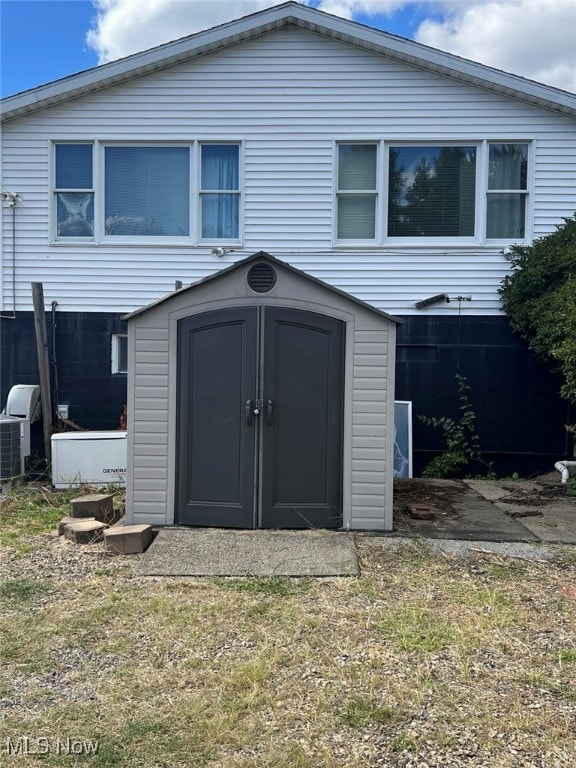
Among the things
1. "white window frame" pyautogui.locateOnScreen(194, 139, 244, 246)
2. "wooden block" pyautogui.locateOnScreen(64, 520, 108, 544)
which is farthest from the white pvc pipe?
"wooden block" pyautogui.locateOnScreen(64, 520, 108, 544)

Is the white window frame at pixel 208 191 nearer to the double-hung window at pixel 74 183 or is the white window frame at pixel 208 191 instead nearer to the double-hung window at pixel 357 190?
the double-hung window at pixel 357 190

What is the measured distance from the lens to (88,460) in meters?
7.30

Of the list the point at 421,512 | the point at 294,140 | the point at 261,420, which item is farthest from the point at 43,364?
the point at 421,512

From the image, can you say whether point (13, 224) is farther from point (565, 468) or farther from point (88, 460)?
point (565, 468)

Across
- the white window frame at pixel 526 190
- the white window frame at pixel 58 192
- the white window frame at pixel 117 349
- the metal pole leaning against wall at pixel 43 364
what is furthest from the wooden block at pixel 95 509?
the white window frame at pixel 526 190

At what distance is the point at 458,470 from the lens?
28.1 ft

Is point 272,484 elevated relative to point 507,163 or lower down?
lower down

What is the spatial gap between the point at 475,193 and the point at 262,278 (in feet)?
15.3

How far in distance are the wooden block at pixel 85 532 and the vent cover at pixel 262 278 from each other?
2555 millimetres

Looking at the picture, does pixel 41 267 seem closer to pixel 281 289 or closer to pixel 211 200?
pixel 211 200

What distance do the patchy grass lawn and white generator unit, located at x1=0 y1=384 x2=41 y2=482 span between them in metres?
2.95

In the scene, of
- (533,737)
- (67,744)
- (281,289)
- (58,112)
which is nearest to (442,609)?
(533,737)

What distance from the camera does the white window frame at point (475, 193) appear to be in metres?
8.58

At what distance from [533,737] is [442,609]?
129 centimetres
